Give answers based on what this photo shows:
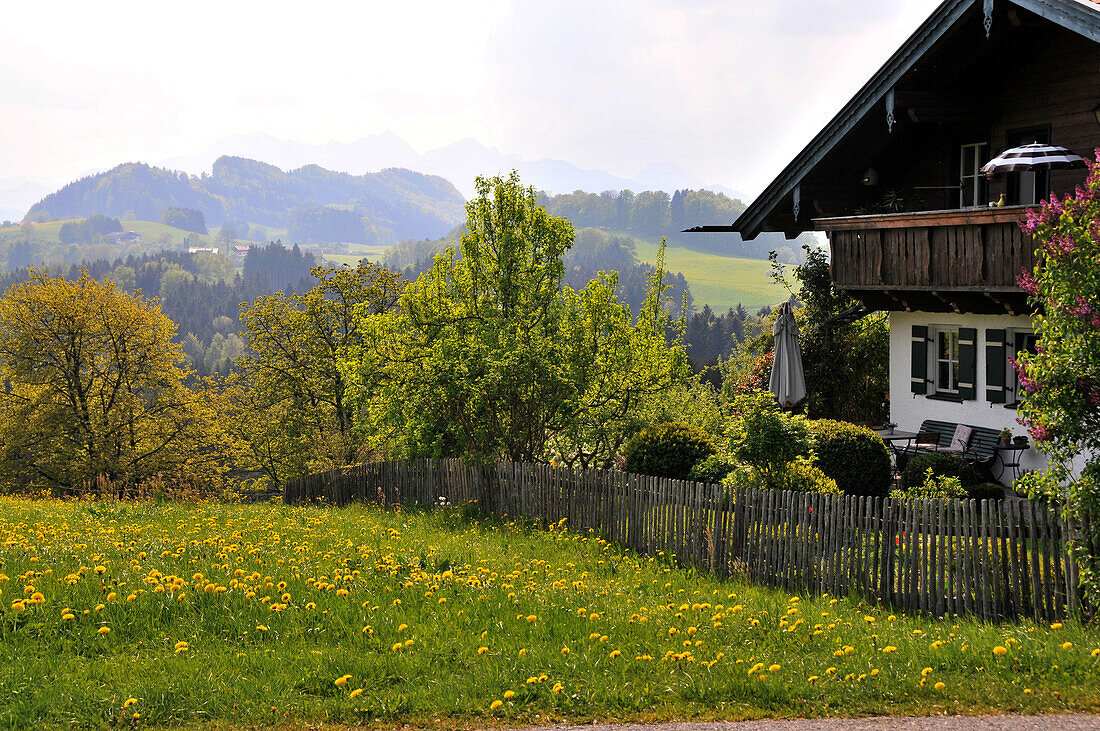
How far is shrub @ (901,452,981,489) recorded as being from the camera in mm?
15883

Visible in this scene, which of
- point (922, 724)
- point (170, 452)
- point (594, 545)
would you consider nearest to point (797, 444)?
point (594, 545)

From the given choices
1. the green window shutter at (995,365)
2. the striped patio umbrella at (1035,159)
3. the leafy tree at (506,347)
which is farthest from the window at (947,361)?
the leafy tree at (506,347)

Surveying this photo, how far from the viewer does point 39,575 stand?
7.96 metres

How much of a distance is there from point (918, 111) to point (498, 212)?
845cm

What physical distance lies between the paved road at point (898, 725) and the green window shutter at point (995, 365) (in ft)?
40.0

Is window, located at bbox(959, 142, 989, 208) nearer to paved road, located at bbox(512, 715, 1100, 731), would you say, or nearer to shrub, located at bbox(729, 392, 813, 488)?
shrub, located at bbox(729, 392, 813, 488)

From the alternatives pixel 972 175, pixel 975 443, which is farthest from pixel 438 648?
pixel 972 175

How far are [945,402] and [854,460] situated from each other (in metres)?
4.15

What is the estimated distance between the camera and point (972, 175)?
18422 millimetres

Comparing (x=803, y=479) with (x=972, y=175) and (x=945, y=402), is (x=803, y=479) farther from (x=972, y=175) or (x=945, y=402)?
(x=972, y=175)

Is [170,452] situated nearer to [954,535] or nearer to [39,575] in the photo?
[39,575]

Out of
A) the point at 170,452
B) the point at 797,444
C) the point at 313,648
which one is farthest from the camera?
the point at 170,452

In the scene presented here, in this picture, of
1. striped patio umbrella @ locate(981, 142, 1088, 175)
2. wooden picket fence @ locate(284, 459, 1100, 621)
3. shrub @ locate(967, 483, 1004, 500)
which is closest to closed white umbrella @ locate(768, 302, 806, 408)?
shrub @ locate(967, 483, 1004, 500)

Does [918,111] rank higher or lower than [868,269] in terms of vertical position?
higher
